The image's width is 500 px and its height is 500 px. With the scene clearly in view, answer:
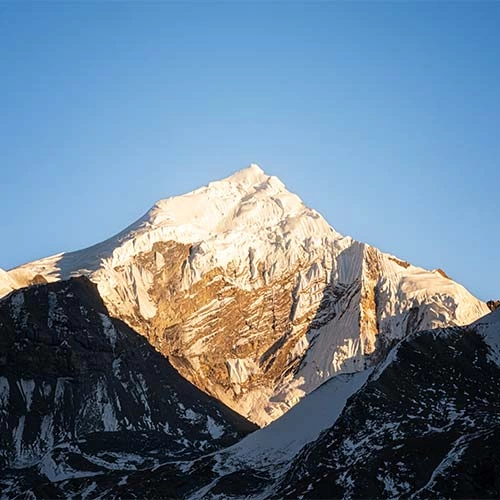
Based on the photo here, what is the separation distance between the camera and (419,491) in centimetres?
19588

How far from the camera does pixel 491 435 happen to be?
19925 centimetres

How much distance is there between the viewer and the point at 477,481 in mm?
191750

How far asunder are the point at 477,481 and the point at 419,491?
8.38 m

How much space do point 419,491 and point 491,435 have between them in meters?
12.7

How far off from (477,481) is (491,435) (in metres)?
9.52
